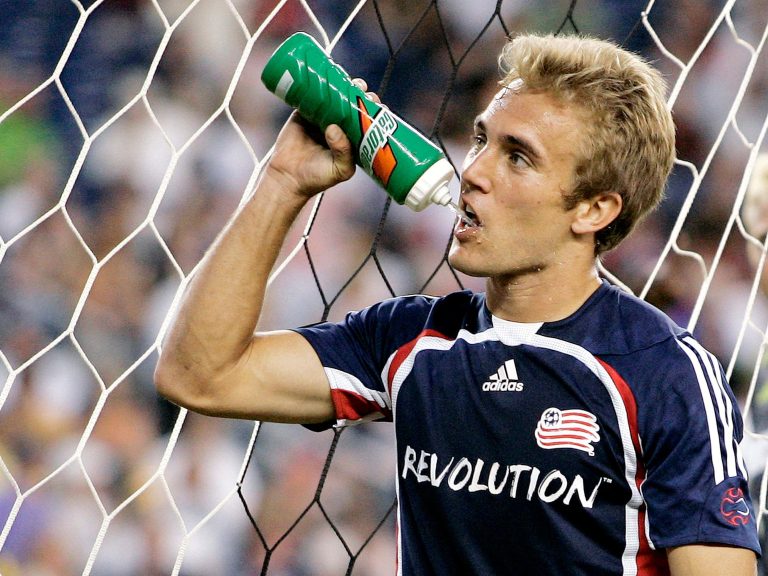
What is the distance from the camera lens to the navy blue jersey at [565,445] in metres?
0.71

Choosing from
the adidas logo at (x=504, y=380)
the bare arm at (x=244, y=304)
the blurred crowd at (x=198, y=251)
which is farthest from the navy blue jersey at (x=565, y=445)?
the blurred crowd at (x=198, y=251)

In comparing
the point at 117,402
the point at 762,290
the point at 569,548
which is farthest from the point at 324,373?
the point at 762,290

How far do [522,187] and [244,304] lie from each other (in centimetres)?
26

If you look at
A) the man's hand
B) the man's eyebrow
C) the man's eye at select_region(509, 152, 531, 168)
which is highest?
the man's eyebrow

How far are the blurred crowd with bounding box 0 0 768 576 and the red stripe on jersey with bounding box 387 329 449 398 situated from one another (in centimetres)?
74

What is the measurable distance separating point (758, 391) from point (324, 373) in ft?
3.00

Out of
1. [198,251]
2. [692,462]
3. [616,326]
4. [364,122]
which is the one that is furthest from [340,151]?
[198,251]

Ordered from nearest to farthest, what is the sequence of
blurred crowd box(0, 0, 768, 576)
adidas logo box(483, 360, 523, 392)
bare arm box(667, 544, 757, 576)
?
bare arm box(667, 544, 757, 576) < adidas logo box(483, 360, 523, 392) < blurred crowd box(0, 0, 768, 576)

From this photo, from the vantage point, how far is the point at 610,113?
0.81m

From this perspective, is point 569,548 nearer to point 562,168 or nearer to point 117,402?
point 562,168

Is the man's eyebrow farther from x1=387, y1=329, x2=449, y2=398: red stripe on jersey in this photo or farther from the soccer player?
x1=387, y1=329, x2=449, y2=398: red stripe on jersey

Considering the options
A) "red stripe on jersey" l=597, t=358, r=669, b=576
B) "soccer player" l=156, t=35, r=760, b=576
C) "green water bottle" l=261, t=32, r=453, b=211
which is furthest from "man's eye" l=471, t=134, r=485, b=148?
"red stripe on jersey" l=597, t=358, r=669, b=576

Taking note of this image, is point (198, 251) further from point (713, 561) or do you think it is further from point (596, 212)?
point (713, 561)

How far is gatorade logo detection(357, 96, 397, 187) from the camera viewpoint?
75 cm
